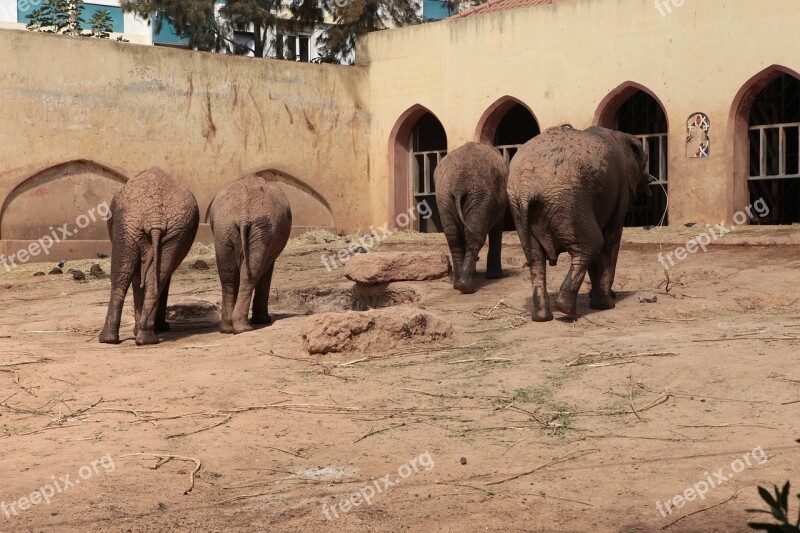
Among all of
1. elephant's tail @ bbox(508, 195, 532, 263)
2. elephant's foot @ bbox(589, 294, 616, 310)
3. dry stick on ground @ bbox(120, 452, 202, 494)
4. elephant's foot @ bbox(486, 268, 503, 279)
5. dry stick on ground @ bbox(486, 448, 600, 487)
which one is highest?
elephant's tail @ bbox(508, 195, 532, 263)

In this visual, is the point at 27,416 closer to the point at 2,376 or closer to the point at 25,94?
the point at 2,376

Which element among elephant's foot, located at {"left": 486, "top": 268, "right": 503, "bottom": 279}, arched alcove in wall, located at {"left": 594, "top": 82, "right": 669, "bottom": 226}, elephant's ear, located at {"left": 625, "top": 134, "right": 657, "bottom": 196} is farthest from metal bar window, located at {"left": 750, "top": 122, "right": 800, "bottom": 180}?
elephant's ear, located at {"left": 625, "top": 134, "right": 657, "bottom": 196}

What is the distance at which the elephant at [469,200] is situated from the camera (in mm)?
11992

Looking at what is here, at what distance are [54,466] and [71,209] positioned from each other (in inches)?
504

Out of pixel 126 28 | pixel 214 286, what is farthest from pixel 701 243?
pixel 126 28

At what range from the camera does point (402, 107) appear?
21.1 metres

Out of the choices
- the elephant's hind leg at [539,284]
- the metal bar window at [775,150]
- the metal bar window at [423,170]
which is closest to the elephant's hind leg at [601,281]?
the elephant's hind leg at [539,284]

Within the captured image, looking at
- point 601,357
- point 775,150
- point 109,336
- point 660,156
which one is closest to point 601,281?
point 601,357

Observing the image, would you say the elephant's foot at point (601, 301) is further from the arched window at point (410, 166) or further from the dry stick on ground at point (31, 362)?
the arched window at point (410, 166)

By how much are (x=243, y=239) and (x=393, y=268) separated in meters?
3.23

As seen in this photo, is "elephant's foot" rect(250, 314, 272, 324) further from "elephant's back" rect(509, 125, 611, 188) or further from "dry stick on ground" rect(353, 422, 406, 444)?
"dry stick on ground" rect(353, 422, 406, 444)

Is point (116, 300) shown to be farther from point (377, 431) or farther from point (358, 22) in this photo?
point (358, 22)

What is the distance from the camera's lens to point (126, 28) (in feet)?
125

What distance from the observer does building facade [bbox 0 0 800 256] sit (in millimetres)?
17047
